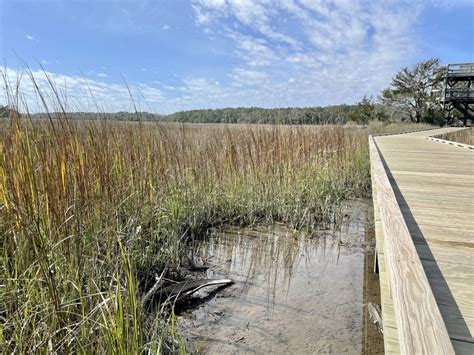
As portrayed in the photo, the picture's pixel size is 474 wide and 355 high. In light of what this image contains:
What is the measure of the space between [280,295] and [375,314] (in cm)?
59

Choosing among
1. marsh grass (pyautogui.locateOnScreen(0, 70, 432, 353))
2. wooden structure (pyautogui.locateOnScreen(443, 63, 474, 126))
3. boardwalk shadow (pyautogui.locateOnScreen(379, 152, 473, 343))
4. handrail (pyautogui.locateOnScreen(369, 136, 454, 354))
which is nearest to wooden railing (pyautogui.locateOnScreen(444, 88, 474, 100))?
wooden structure (pyautogui.locateOnScreen(443, 63, 474, 126))

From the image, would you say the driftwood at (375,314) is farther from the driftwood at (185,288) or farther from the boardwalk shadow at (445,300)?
the driftwood at (185,288)

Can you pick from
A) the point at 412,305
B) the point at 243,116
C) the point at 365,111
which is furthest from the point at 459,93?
the point at 412,305

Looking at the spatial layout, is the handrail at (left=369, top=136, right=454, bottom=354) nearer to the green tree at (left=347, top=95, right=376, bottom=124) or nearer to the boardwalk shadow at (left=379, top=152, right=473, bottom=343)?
the boardwalk shadow at (left=379, top=152, right=473, bottom=343)

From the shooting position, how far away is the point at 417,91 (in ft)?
89.0

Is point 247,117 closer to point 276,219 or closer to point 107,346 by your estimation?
point 276,219

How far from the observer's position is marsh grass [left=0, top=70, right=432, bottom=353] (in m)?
1.23

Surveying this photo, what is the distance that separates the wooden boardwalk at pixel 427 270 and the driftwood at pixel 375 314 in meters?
0.42

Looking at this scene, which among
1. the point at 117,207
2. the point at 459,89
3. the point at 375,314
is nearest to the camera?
the point at 375,314

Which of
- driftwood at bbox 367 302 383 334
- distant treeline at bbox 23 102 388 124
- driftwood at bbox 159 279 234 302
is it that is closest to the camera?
driftwood at bbox 367 302 383 334

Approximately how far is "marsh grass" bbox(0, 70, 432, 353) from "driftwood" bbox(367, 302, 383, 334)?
1134 mm

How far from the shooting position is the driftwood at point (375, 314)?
5.92 ft

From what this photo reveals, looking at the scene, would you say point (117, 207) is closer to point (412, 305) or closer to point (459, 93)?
point (412, 305)

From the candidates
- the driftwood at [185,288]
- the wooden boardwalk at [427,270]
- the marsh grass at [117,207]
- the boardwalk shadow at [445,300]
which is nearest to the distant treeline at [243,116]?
the marsh grass at [117,207]
